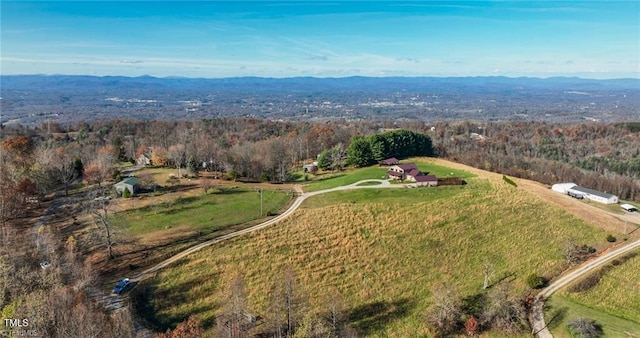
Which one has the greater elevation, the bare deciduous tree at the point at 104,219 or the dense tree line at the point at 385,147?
the dense tree line at the point at 385,147

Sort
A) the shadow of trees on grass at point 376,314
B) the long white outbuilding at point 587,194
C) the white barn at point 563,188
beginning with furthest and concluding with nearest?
1. the white barn at point 563,188
2. the long white outbuilding at point 587,194
3. the shadow of trees on grass at point 376,314

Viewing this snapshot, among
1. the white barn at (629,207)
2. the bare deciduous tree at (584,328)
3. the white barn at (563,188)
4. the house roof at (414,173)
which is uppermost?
the house roof at (414,173)

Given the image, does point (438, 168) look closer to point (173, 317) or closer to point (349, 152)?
point (349, 152)

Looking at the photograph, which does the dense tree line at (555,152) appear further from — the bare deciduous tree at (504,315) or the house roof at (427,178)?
the bare deciduous tree at (504,315)

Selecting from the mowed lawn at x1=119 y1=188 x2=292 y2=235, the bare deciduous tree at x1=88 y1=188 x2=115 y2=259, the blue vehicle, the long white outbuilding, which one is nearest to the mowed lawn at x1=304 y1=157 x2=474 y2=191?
the mowed lawn at x1=119 y1=188 x2=292 y2=235

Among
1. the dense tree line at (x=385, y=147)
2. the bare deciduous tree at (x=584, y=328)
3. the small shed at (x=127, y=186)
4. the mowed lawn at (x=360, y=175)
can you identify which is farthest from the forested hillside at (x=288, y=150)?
the bare deciduous tree at (x=584, y=328)

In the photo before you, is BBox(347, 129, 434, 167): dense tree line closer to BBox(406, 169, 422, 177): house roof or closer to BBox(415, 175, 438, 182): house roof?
BBox(406, 169, 422, 177): house roof

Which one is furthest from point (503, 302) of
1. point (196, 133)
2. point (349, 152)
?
point (196, 133)
